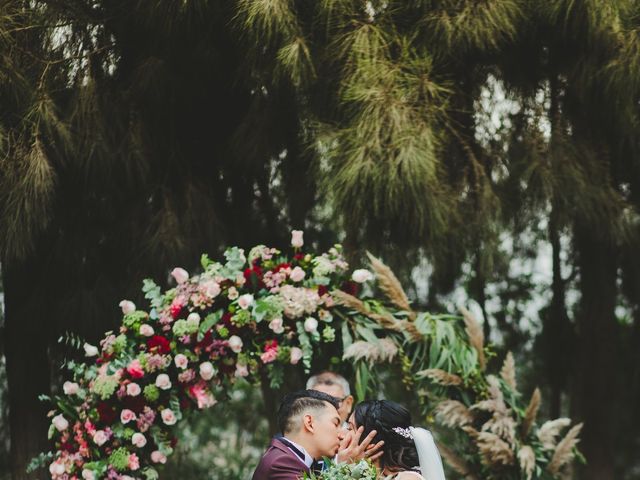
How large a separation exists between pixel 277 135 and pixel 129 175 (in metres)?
1.12

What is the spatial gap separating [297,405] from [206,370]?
1.39m

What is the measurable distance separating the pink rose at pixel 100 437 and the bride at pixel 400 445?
1938 mm

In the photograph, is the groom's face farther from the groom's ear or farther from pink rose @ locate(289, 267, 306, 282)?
pink rose @ locate(289, 267, 306, 282)

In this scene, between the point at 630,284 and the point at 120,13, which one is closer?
the point at 120,13

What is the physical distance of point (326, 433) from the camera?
Answer: 3975 mm

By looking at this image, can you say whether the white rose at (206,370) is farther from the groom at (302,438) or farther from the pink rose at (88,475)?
the groom at (302,438)

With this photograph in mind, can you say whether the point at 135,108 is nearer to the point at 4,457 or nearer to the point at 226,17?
the point at 226,17

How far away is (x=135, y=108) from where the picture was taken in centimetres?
656

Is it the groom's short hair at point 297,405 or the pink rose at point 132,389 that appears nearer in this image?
the groom's short hair at point 297,405

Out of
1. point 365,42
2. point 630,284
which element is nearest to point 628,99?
point 365,42

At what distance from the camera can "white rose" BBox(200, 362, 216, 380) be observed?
17.5ft

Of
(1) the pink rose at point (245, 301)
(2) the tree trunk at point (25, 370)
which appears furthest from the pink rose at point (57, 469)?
(1) the pink rose at point (245, 301)

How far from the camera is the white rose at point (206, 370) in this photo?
532 centimetres

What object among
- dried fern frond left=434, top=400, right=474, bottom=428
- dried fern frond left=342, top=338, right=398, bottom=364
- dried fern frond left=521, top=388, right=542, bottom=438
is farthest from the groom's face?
dried fern frond left=521, top=388, right=542, bottom=438
